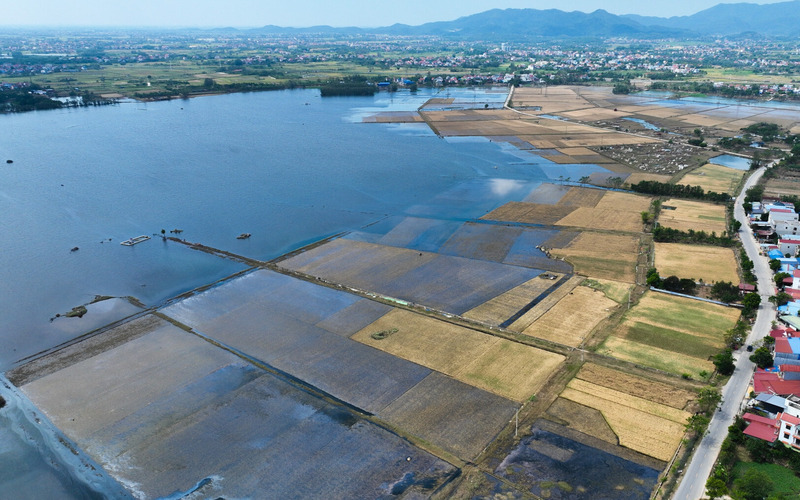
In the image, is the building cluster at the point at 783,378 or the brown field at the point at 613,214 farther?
the brown field at the point at 613,214

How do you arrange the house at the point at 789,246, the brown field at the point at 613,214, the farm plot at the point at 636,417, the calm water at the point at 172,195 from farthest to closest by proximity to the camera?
the brown field at the point at 613,214
the house at the point at 789,246
the calm water at the point at 172,195
the farm plot at the point at 636,417

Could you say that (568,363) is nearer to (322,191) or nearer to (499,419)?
(499,419)

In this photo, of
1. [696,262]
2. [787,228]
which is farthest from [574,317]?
[787,228]

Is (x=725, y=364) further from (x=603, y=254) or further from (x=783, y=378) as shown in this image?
(x=603, y=254)

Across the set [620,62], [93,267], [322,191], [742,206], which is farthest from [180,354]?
[620,62]

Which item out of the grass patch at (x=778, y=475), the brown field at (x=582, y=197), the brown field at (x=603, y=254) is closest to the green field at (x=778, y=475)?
the grass patch at (x=778, y=475)

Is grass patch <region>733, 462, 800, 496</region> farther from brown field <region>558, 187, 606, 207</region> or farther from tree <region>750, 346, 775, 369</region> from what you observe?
brown field <region>558, 187, 606, 207</region>

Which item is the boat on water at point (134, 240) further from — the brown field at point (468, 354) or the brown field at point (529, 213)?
the brown field at point (529, 213)
